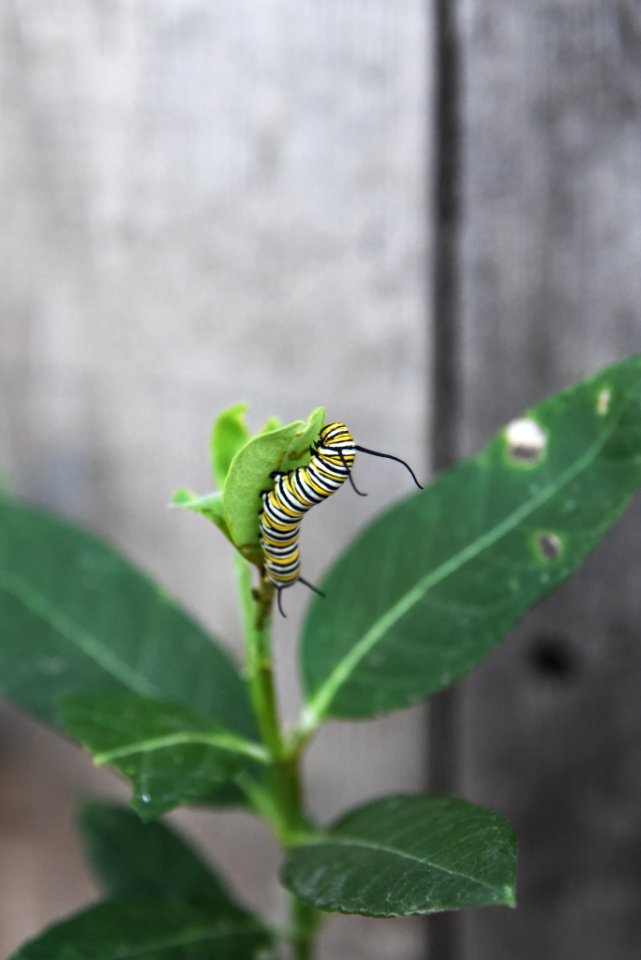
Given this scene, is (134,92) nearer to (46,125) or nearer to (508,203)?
(46,125)

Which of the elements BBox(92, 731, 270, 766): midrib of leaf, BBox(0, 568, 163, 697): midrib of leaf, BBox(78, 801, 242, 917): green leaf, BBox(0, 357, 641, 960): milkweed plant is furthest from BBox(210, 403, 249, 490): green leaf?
BBox(78, 801, 242, 917): green leaf

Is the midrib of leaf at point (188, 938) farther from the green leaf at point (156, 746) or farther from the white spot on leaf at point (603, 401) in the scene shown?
the white spot on leaf at point (603, 401)

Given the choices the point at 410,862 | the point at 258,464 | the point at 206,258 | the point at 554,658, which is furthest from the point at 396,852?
the point at 206,258

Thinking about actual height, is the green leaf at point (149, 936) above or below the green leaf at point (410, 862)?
below

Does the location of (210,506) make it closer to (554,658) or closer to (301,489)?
(301,489)

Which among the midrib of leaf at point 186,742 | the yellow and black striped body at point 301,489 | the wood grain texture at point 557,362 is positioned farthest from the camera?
the wood grain texture at point 557,362

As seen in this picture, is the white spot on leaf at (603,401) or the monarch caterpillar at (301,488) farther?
the white spot on leaf at (603,401)

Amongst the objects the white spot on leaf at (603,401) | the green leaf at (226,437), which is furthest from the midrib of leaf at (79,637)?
the white spot on leaf at (603,401)

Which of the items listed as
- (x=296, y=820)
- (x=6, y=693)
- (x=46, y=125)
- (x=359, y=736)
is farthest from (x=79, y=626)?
(x=46, y=125)
